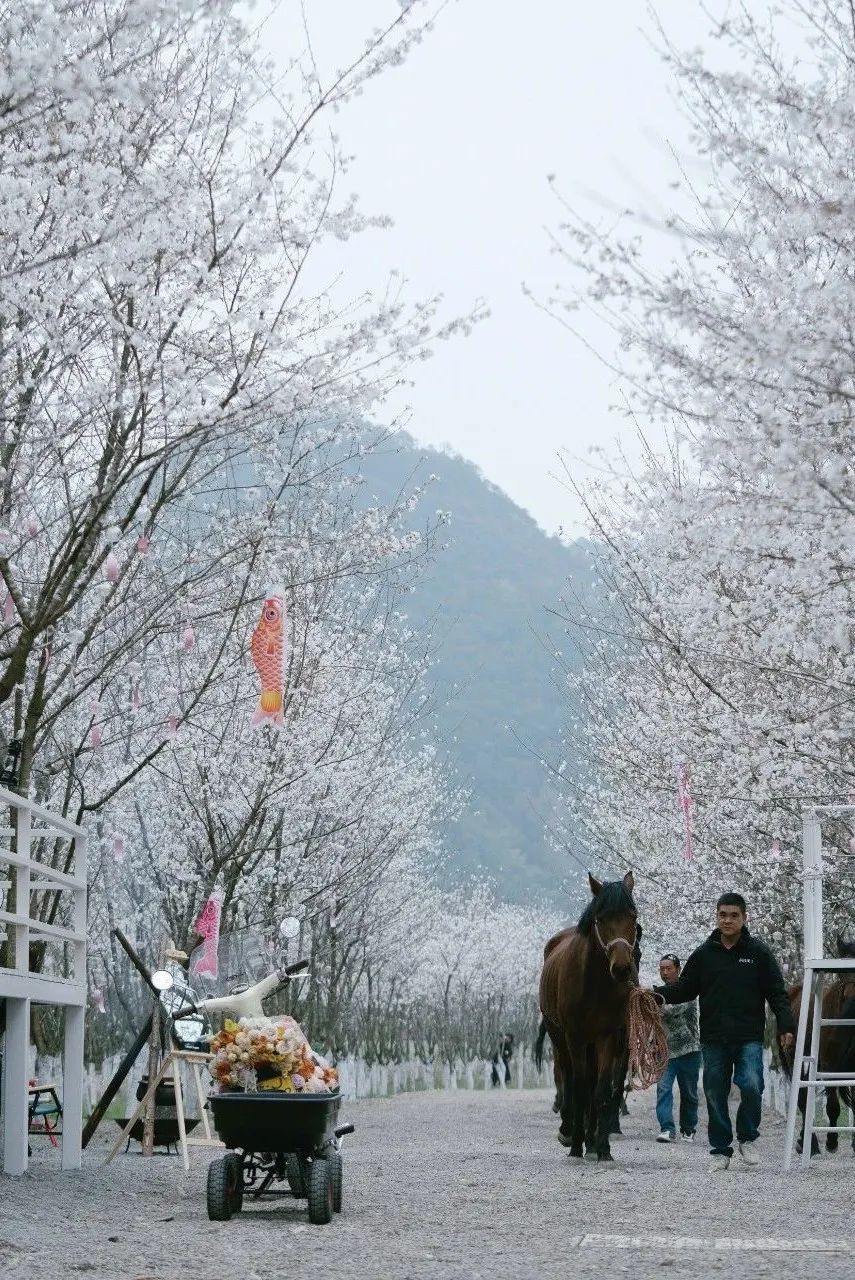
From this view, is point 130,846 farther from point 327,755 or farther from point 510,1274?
point 510,1274

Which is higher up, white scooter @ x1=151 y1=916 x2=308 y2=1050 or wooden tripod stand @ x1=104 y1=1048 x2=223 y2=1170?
white scooter @ x1=151 y1=916 x2=308 y2=1050

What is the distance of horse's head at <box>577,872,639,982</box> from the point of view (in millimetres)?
12680

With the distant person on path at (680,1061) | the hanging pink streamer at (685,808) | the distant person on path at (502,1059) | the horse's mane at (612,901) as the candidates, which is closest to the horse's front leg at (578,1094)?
the horse's mane at (612,901)

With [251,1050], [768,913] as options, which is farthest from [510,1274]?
[768,913]

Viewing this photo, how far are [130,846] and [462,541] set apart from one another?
122 metres

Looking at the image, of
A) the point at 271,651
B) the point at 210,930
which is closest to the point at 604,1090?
the point at 271,651

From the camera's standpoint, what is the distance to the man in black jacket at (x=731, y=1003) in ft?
41.7

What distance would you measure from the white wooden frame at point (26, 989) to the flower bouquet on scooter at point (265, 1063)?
1891 millimetres

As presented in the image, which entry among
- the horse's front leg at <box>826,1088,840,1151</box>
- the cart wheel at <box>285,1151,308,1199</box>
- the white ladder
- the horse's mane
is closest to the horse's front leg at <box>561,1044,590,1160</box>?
the horse's mane

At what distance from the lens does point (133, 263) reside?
10.4 meters

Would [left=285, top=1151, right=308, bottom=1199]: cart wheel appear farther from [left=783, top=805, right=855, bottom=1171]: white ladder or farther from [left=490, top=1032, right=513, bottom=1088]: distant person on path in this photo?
[left=490, top=1032, right=513, bottom=1088]: distant person on path

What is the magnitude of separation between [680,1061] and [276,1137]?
978cm

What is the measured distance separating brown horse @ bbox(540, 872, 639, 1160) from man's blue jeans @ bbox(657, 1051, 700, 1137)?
4.67 meters

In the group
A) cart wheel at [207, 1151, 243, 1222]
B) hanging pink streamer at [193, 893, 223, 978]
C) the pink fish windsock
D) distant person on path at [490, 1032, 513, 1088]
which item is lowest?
distant person on path at [490, 1032, 513, 1088]
